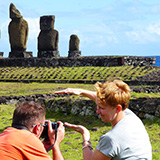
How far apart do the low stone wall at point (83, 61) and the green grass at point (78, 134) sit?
11949 millimetres

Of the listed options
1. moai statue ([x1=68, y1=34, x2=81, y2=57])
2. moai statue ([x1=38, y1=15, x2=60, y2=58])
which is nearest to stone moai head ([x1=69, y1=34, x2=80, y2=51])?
moai statue ([x1=68, y1=34, x2=81, y2=57])

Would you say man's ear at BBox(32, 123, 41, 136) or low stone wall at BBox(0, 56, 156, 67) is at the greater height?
low stone wall at BBox(0, 56, 156, 67)

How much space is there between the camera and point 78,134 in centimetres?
761

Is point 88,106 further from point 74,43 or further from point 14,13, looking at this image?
point 74,43

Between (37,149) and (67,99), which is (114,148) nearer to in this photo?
(37,149)

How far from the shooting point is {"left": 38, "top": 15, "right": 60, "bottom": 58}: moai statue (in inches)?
1011

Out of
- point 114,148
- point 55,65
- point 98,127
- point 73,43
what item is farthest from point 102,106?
point 73,43

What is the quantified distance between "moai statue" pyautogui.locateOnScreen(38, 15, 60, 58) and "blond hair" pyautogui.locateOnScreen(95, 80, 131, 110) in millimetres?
23434

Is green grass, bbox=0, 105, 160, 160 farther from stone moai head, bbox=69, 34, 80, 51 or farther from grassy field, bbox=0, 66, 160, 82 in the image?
stone moai head, bbox=69, 34, 80, 51

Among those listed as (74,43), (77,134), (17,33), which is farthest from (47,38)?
(77,134)

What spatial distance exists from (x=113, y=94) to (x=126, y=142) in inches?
15.6

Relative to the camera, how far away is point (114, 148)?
2492 millimetres

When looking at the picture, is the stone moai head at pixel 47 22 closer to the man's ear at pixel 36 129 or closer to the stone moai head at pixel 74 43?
the stone moai head at pixel 74 43

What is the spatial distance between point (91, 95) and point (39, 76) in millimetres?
16214
